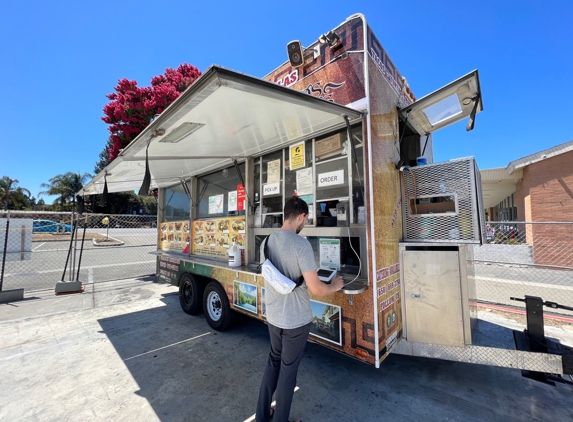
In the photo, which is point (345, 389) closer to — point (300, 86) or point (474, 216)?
point (474, 216)

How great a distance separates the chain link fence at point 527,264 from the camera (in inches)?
217

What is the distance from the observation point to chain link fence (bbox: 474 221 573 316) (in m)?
5.51

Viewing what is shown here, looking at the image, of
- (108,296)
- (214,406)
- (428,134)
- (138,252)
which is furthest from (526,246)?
(138,252)

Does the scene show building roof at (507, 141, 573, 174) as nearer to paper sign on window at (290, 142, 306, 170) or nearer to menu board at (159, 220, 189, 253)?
paper sign on window at (290, 142, 306, 170)

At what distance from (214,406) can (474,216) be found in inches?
117

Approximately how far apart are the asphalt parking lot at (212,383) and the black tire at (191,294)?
460 mm

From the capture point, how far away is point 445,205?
279cm

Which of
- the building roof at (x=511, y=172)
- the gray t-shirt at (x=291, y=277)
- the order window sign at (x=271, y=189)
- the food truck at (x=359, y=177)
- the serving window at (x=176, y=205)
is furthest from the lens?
the building roof at (x=511, y=172)

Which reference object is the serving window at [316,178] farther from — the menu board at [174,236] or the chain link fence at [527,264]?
the chain link fence at [527,264]

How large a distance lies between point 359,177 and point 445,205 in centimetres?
103

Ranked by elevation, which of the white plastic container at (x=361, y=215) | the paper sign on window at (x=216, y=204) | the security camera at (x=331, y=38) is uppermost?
the security camera at (x=331, y=38)

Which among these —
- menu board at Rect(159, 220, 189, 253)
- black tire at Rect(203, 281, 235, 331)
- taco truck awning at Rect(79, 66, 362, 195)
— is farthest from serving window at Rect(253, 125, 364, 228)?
menu board at Rect(159, 220, 189, 253)

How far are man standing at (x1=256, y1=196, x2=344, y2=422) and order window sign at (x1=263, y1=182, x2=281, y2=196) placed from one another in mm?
1526

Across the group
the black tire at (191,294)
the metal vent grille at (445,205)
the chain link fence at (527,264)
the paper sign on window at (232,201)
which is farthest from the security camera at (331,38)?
the chain link fence at (527,264)
